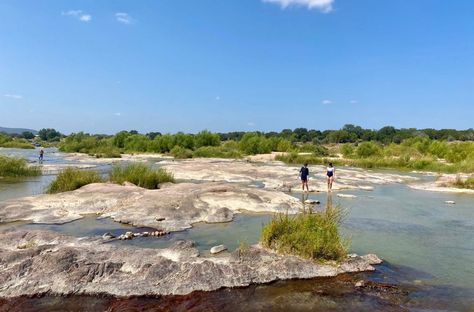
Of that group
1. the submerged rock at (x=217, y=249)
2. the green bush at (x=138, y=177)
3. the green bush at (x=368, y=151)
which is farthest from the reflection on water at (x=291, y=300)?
the green bush at (x=368, y=151)

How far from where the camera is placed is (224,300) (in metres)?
9.78

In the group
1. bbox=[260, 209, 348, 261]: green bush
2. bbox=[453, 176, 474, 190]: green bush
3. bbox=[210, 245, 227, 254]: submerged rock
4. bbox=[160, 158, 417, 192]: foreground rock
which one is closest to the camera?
bbox=[260, 209, 348, 261]: green bush

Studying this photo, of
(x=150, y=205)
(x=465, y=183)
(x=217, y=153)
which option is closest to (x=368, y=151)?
(x=217, y=153)

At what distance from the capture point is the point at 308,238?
1233 cm

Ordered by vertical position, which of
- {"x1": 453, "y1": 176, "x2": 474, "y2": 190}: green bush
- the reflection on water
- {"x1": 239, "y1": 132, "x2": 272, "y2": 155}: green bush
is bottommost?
the reflection on water

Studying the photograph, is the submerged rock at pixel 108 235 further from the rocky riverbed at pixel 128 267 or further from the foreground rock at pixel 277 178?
the foreground rock at pixel 277 178

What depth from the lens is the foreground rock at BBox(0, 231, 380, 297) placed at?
10086mm

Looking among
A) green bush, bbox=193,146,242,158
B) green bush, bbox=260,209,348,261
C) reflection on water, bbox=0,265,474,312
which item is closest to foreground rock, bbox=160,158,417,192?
green bush, bbox=260,209,348,261

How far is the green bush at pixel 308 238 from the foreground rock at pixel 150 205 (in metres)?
3.59

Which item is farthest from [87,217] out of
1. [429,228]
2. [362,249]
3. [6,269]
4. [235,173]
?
[235,173]

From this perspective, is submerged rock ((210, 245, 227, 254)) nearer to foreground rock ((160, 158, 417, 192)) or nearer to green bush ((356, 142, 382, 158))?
foreground rock ((160, 158, 417, 192))

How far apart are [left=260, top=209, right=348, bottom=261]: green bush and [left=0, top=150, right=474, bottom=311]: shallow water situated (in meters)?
1.16

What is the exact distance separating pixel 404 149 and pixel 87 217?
6271 cm

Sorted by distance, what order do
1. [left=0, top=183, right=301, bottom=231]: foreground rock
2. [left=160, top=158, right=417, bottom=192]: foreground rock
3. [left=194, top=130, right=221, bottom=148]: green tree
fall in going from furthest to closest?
[left=194, top=130, right=221, bottom=148]: green tree
[left=160, top=158, right=417, bottom=192]: foreground rock
[left=0, top=183, right=301, bottom=231]: foreground rock
